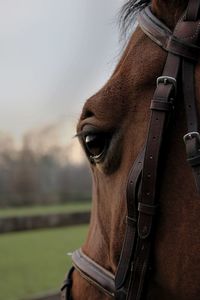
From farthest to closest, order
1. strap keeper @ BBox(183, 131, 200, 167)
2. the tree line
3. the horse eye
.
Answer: the tree line < the horse eye < strap keeper @ BBox(183, 131, 200, 167)

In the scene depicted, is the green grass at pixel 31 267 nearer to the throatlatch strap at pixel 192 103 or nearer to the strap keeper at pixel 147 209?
the strap keeper at pixel 147 209

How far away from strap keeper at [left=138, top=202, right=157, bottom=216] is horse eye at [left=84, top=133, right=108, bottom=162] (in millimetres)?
226

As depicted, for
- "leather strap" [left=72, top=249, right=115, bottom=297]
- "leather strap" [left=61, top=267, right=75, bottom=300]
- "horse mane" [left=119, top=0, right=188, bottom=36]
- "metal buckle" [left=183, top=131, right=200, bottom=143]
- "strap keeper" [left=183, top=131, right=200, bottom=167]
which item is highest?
"horse mane" [left=119, top=0, right=188, bottom=36]

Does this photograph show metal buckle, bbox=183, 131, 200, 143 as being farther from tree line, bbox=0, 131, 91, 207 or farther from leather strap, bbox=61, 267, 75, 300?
tree line, bbox=0, 131, 91, 207

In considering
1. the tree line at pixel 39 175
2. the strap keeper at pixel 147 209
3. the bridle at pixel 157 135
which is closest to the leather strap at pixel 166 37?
the bridle at pixel 157 135

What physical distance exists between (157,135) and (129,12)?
0.69 meters

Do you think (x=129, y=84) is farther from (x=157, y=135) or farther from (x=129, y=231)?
(x=129, y=231)

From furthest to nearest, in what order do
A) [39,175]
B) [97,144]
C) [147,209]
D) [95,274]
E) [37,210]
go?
[39,175]
[37,210]
[95,274]
[97,144]
[147,209]

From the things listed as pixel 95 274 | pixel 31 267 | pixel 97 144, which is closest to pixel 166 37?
pixel 97 144

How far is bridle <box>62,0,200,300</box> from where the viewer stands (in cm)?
151

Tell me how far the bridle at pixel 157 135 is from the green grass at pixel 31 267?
4.11m

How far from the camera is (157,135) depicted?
1.54 metres

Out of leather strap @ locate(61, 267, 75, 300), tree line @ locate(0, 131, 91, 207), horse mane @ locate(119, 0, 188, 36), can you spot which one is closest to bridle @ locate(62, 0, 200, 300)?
horse mane @ locate(119, 0, 188, 36)

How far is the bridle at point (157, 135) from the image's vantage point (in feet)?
4.96
